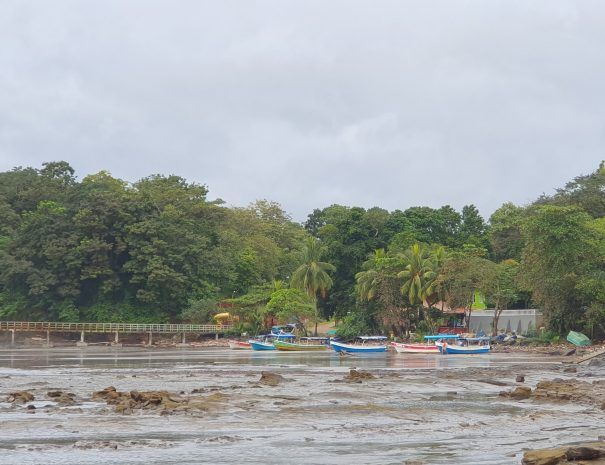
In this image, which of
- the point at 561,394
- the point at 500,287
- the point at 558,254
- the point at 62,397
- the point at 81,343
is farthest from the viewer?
the point at 81,343

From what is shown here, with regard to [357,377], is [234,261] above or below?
above

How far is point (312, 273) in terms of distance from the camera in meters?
88.4

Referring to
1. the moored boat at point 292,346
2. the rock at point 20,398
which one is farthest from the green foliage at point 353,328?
the rock at point 20,398

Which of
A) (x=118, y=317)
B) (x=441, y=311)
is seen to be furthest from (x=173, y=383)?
(x=118, y=317)

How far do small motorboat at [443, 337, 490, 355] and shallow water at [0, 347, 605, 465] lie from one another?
2710cm

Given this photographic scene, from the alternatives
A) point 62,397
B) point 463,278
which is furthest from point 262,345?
point 62,397

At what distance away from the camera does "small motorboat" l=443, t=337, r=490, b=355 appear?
6378 cm

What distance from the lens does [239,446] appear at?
63.4 feet

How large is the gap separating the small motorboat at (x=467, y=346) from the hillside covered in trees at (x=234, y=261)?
776 cm

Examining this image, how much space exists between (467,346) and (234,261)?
40.3 metres

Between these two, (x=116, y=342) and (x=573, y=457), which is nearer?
(x=573, y=457)

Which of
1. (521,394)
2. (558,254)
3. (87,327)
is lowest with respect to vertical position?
(521,394)

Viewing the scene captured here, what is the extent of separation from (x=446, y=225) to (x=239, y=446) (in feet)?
279

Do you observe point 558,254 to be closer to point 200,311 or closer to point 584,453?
point 200,311
